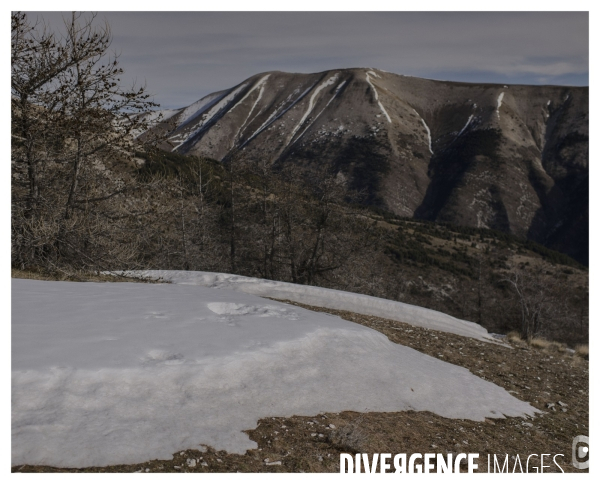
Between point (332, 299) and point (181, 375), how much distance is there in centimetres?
960

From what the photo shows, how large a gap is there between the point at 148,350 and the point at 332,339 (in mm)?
3017

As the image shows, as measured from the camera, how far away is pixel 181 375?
552 centimetres

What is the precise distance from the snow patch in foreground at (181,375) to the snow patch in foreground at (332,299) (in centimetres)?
506

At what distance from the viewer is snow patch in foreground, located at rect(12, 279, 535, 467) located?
14.8 feet

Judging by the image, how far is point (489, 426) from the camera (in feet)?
21.8

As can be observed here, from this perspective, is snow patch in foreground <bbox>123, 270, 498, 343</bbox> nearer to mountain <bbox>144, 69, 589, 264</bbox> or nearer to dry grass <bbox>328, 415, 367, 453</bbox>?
dry grass <bbox>328, 415, 367, 453</bbox>

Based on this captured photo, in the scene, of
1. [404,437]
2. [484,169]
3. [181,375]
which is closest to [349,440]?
[404,437]

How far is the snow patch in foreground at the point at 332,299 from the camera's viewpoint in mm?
14245

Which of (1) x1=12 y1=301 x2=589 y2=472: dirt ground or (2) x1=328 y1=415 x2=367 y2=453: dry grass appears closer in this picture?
(1) x1=12 y1=301 x2=589 y2=472: dirt ground

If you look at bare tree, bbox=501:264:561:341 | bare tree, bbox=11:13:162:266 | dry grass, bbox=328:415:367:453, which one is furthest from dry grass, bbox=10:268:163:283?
bare tree, bbox=501:264:561:341

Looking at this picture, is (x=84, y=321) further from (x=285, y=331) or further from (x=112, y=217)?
(x=112, y=217)

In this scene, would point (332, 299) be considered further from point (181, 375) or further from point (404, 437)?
point (181, 375)

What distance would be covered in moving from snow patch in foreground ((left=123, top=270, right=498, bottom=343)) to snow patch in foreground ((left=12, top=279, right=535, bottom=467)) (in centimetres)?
506

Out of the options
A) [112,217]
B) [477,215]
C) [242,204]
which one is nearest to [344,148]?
[477,215]
